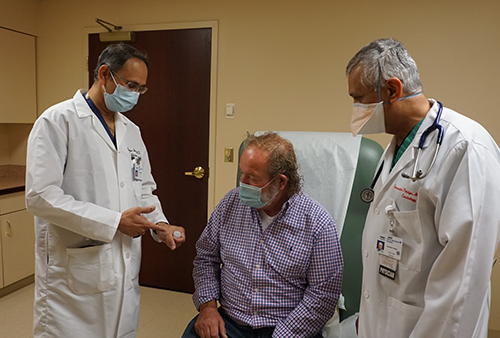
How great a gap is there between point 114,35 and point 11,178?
4.68ft

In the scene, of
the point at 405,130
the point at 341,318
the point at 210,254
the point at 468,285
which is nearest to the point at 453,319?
the point at 468,285

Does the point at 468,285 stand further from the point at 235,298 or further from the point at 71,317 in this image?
the point at 71,317

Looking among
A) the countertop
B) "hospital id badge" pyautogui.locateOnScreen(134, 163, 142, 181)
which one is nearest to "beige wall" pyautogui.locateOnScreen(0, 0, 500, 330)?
the countertop

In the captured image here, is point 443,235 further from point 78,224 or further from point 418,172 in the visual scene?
point 78,224

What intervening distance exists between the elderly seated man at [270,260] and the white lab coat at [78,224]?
34 centimetres

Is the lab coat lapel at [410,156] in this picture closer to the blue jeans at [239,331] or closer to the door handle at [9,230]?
the blue jeans at [239,331]

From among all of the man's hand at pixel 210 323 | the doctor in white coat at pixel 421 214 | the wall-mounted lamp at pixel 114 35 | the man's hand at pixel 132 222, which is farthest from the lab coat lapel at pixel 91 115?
the wall-mounted lamp at pixel 114 35

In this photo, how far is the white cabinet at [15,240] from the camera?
2.83 m

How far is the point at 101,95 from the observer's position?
1582mm

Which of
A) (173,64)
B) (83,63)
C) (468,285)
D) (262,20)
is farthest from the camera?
(83,63)

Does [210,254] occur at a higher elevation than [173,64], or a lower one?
lower

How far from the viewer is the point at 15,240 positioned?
293 cm

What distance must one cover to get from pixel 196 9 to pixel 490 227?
2.51 metres

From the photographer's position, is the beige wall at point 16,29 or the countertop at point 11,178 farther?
the beige wall at point 16,29
